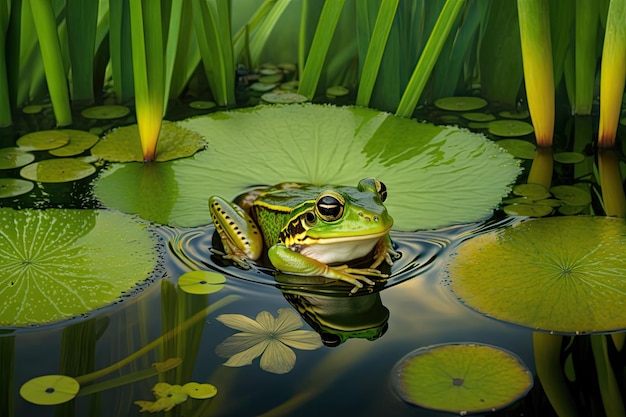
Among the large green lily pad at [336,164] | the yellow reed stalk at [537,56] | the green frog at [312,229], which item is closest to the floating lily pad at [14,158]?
the large green lily pad at [336,164]

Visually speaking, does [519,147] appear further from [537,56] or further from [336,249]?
[336,249]

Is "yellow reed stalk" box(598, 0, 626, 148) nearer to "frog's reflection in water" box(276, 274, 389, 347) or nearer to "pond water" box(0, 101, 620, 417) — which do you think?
"pond water" box(0, 101, 620, 417)

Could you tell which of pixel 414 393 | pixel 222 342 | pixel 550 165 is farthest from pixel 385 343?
pixel 550 165

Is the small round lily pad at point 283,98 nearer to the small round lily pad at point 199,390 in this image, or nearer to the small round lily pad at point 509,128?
the small round lily pad at point 509,128

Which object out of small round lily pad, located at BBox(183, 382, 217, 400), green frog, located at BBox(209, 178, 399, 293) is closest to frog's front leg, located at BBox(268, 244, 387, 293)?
green frog, located at BBox(209, 178, 399, 293)

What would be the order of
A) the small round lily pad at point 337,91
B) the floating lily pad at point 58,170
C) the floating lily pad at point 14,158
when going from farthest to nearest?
the small round lily pad at point 337,91, the floating lily pad at point 14,158, the floating lily pad at point 58,170

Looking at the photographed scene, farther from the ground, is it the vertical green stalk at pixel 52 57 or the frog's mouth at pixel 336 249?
the vertical green stalk at pixel 52 57
